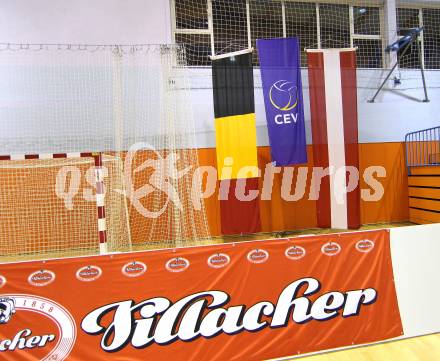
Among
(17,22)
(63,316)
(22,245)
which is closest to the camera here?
(63,316)

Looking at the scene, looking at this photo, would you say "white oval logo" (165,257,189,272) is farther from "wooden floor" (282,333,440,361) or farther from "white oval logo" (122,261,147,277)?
"wooden floor" (282,333,440,361)

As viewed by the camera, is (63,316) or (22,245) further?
(22,245)

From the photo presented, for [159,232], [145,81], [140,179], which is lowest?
[159,232]

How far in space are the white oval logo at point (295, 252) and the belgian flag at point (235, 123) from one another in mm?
3872

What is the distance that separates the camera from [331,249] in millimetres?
3027

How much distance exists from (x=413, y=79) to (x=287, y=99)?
377cm

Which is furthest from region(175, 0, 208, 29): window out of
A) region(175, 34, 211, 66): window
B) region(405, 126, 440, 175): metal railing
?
region(405, 126, 440, 175): metal railing

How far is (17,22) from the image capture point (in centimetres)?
668

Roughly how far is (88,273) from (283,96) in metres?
5.27

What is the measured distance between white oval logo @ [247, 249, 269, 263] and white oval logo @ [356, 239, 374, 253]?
86 centimetres

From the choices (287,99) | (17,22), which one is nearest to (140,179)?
(287,99)

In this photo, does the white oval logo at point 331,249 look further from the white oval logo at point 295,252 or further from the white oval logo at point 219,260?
the white oval logo at point 219,260

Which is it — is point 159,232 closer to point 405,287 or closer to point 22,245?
point 22,245

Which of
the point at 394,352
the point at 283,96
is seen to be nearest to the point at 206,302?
the point at 394,352
